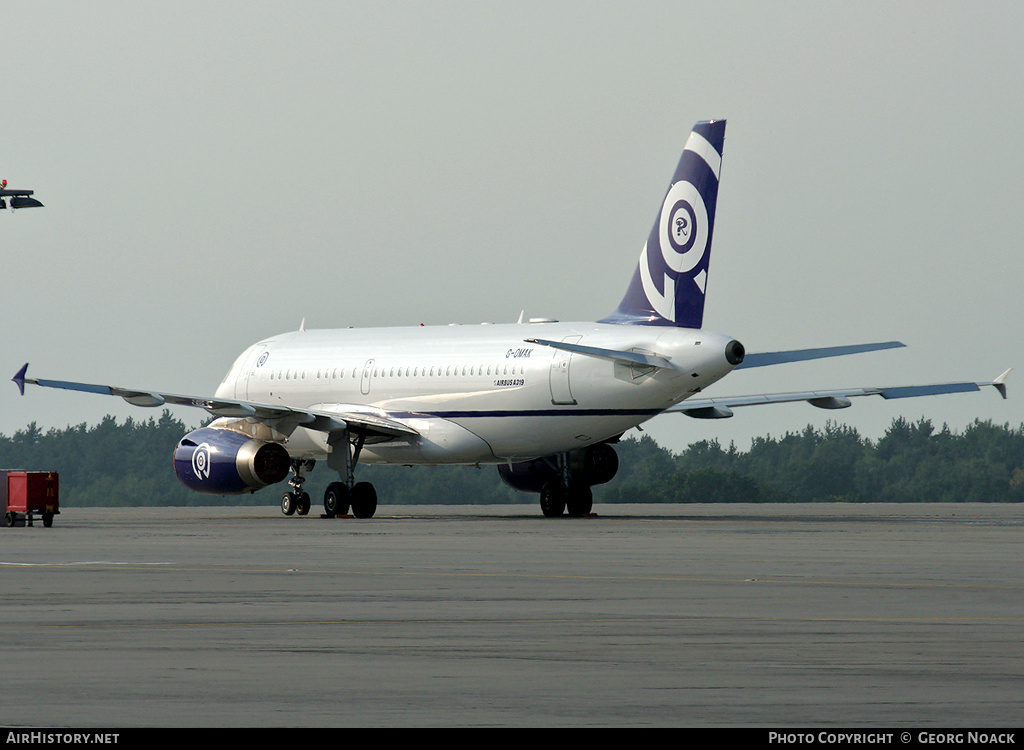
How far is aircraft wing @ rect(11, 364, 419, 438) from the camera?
4422cm

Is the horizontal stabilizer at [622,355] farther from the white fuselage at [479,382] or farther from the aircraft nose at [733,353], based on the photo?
the aircraft nose at [733,353]

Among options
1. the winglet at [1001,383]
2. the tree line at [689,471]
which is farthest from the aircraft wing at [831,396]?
the tree line at [689,471]

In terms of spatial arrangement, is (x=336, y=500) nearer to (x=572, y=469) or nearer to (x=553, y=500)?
(x=553, y=500)

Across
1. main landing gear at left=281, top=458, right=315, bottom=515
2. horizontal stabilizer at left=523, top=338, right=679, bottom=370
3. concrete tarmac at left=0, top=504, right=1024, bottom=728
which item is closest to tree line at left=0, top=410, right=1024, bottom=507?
main landing gear at left=281, top=458, right=315, bottom=515

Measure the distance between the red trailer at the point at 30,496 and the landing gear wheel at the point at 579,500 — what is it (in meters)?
13.2

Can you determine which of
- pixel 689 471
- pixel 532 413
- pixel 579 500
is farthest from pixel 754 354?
pixel 689 471

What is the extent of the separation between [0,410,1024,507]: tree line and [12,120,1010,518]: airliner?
2748 cm

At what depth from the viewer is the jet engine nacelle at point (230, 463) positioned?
1822 inches

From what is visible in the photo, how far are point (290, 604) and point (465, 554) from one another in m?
9.33

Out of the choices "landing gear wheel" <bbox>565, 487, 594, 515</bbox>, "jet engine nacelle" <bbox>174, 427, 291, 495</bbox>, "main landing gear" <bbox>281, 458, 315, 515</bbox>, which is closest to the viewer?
"jet engine nacelle" <bbox>174, 427, 291, 495</bbox>

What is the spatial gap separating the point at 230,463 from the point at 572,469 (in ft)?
28.9

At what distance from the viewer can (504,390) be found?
146 feet

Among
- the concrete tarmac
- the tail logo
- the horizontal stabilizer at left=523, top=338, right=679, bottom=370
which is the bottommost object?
the concrete tarmac

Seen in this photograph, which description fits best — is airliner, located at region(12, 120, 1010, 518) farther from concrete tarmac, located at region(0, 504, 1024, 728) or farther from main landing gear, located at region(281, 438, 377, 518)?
concrete tarmac, located at region(0, 504, 1024, 728)
